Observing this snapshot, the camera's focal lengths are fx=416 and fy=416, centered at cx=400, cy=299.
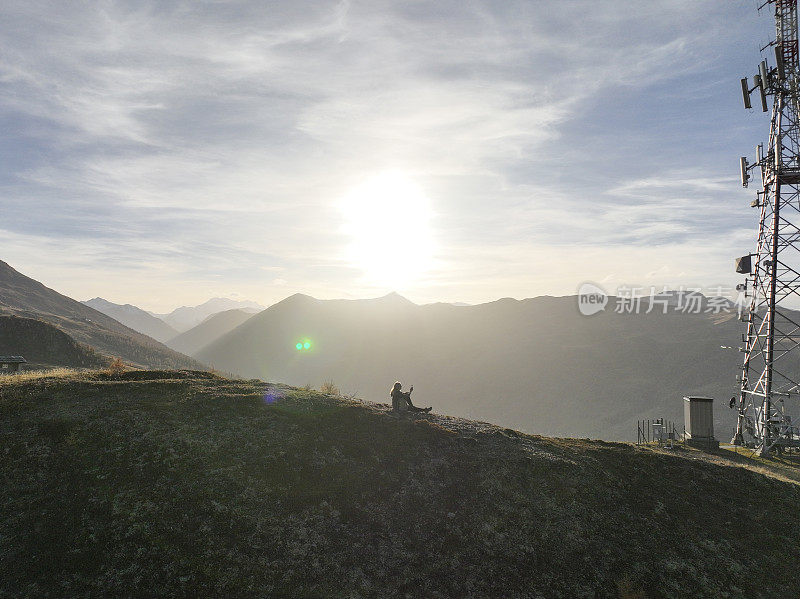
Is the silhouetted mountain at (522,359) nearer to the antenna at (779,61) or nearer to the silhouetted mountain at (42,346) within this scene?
the antenna at (779,61)

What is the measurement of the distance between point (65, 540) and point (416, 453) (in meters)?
10.9

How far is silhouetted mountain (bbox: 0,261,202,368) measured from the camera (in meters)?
70.0

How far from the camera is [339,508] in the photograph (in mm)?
13469

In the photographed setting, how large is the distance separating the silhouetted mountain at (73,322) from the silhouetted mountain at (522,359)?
4179 cm

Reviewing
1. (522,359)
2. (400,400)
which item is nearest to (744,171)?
(400,400)

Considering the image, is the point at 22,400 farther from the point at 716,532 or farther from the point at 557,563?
the point at 716,532

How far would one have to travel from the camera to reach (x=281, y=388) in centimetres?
2355

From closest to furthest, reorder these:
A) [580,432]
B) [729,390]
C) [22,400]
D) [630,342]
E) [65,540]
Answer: [65,540] → [22,400] → [580,432] → [729,390] → [630,342]

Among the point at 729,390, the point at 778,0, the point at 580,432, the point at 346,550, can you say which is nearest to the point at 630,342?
the point at 729,390

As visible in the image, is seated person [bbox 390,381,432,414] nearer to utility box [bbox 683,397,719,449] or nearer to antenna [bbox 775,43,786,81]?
utility box [bbox 683,397,719,449]

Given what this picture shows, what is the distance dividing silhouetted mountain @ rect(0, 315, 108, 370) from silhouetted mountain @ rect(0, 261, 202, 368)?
12076 millimetres

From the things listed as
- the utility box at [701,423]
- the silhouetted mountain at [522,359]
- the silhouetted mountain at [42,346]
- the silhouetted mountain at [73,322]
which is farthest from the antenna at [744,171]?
the silhouetted mountain at [73,322]

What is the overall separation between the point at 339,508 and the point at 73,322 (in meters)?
90.3

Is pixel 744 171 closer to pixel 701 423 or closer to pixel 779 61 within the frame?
pixel 779 61
